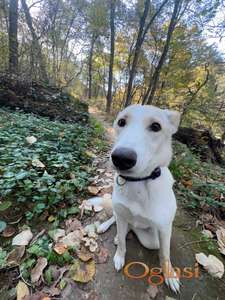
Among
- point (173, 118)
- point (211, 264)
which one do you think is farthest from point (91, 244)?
point (173, 118)

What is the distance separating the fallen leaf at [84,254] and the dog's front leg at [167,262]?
0.64 m

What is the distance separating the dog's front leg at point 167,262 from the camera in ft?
4.59

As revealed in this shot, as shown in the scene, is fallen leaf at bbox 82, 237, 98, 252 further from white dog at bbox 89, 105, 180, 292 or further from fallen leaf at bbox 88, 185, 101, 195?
fallen leaf at bbox 88, 185, 101, 195

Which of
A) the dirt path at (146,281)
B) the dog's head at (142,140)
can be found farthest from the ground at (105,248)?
the dog's head at (142,140)

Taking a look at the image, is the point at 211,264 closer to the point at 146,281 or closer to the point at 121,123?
the point at 146,281

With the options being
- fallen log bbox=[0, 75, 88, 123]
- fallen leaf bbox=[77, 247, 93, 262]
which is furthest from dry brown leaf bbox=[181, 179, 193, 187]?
fallen log bbox=[0, 75, 88, 123]

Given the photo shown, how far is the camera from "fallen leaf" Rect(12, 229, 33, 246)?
1683 mm

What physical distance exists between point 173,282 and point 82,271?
754mm

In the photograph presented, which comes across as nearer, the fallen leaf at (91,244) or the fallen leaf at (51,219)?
the fallen leaf at (91,244)

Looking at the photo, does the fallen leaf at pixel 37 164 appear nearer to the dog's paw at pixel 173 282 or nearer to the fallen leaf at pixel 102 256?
the fallen leaf at pixel 102 256

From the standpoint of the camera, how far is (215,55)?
35.2 feet

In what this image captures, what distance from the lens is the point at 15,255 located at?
1.58 metres

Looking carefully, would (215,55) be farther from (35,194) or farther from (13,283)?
(13,283)

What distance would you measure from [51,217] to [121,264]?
0.90 m
